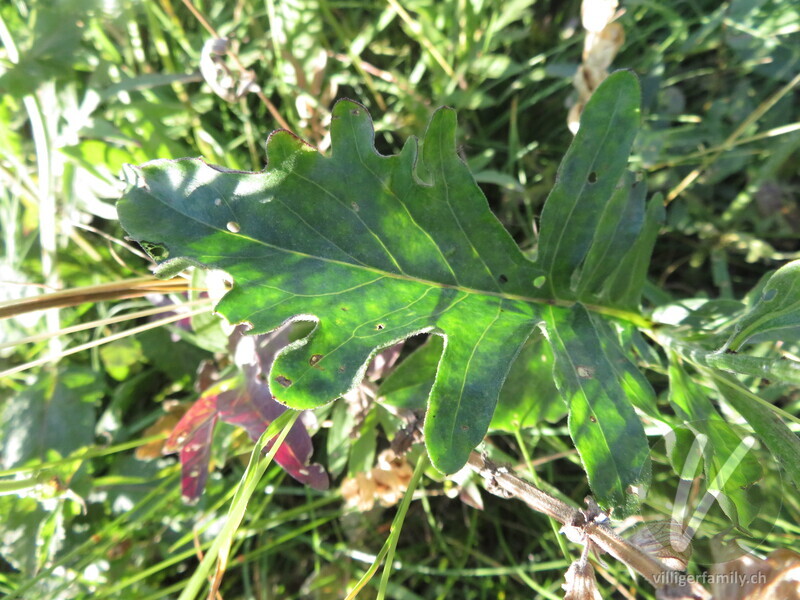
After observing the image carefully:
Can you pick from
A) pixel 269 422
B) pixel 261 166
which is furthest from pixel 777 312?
pixel 261 166

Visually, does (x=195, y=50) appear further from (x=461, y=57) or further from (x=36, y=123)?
(x=461, y=57)

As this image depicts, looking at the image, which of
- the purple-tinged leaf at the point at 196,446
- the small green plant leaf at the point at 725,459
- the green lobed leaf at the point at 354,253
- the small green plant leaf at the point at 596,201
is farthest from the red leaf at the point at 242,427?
the small green plant leaf at the point at 725,459

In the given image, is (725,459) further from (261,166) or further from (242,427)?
(261,166)

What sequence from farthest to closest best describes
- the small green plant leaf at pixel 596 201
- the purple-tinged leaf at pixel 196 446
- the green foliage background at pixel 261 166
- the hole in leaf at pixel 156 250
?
1. the green foliage background at pixel 261 166
2. the purple-tinged leaf at pixel 196 446
3. the small green plant leaf at pixel 596 201
4. the hole in leaf at pixel 156 250

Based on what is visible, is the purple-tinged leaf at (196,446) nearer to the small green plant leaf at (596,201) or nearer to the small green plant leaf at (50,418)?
the small green plant leaf at (50,418)

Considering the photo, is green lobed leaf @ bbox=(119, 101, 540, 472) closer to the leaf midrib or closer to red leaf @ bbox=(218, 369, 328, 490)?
the leaf midrib
